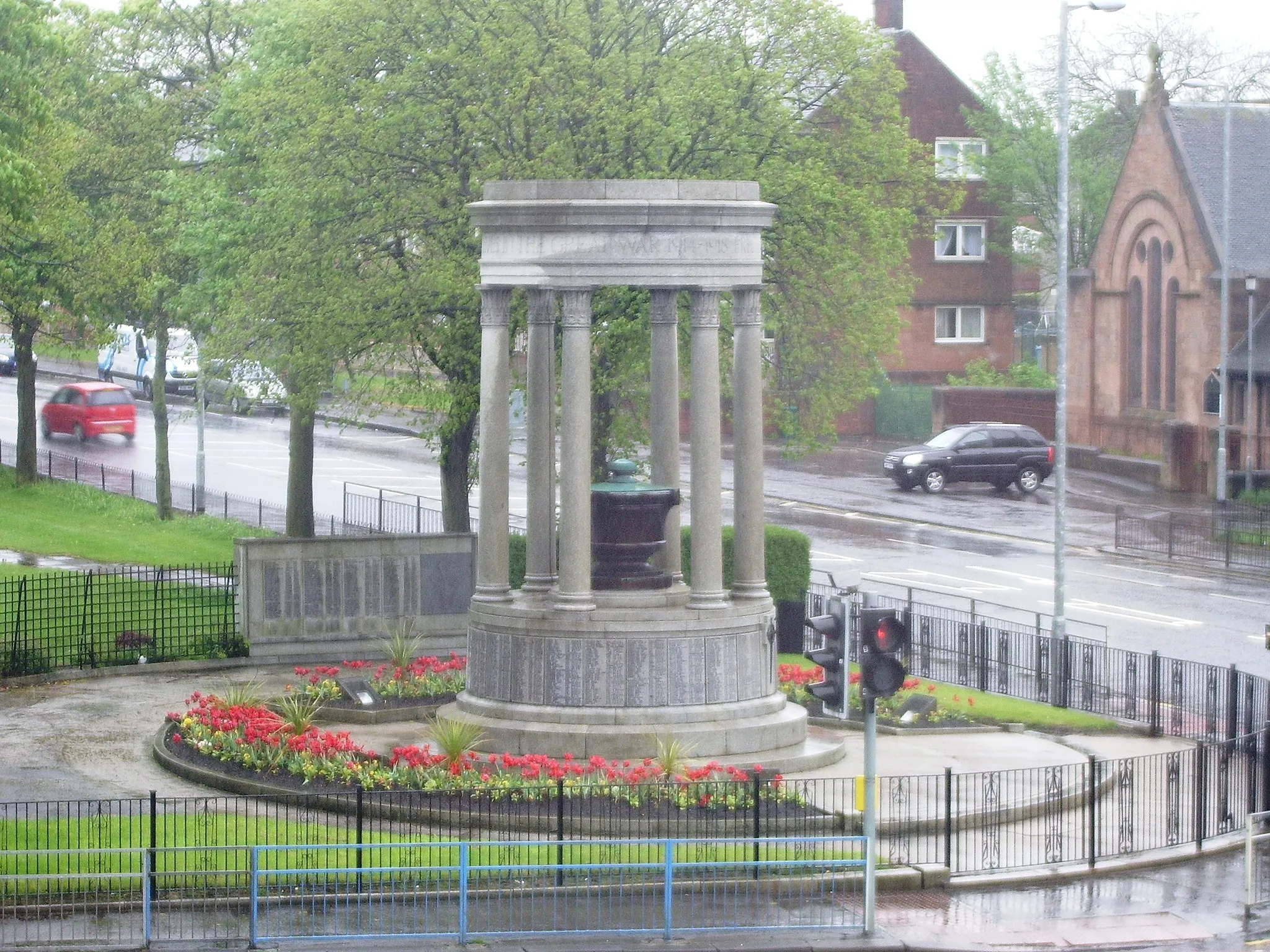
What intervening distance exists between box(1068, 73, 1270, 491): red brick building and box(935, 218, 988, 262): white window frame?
6.25m

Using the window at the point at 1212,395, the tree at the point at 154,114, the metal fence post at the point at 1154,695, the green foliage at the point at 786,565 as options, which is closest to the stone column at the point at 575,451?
the metal fence post at the point at 1154,695

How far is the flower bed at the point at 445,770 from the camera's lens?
65.0 feet

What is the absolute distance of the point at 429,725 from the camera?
22.8m

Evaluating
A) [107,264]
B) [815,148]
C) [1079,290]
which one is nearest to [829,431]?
[815,148]

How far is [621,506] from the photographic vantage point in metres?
23.5

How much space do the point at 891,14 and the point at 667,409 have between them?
160ft

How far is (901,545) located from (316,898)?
2732 centimetres

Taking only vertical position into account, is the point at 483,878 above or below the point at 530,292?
below

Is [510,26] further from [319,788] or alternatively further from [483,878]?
[483,878]

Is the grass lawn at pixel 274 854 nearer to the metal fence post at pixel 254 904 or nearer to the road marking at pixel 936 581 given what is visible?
the metal fence post at pixel 254 904

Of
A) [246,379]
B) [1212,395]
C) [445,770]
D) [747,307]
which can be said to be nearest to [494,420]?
[747,307]

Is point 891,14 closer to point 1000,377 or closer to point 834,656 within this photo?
point 1000,377

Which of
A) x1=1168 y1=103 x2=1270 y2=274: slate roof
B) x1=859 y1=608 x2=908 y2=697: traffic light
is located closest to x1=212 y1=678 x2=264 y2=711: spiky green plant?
x1=859 y1=608 x2=908 y2=697: traffic light

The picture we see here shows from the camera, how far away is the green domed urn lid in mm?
23469
